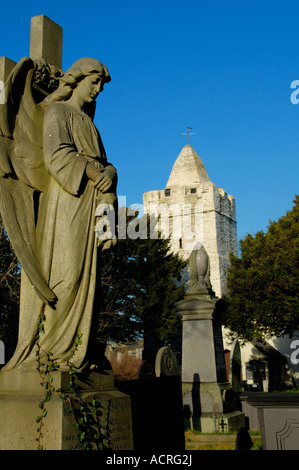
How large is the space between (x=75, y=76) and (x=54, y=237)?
1327 mm

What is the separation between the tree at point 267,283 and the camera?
29.5 m

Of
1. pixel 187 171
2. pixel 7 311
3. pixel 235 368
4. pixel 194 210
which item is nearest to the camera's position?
pixel 235 368

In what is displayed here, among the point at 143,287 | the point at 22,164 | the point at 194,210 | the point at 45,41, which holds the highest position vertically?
the point at 194,210

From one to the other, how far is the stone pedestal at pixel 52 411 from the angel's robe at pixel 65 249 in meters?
0.13

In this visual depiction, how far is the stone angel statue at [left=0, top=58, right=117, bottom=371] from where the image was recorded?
12.1 ft

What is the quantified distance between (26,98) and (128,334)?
29.3 metres

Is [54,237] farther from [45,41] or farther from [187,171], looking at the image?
[187,171]

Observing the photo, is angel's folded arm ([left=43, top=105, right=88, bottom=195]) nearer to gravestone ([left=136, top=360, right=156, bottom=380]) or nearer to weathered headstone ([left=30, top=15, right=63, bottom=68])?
weathered headstone ([left=30, top=15, right=63, bottom=68])

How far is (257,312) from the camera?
99.9ft

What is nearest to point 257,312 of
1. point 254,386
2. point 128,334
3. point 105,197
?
point 254,386

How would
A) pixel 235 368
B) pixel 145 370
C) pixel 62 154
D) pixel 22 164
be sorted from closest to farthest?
pixel 62 154, pixel 22 164, pixel 145 370, pixel 235 368

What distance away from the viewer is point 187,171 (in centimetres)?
5784

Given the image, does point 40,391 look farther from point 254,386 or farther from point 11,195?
point 254,386

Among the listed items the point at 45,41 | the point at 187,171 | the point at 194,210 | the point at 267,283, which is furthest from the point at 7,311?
the point at 187,171
